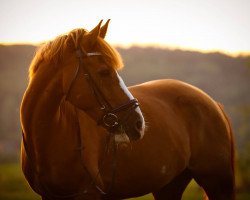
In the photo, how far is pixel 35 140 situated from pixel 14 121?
14.0 m

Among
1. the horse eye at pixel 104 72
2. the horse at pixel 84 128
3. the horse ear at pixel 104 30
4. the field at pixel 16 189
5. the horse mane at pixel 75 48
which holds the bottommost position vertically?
the field at pixel 16 189

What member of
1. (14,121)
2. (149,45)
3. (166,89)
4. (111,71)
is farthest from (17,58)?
(111,71)

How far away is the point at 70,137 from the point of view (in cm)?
366

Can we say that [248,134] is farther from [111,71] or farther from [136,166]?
[111,71]

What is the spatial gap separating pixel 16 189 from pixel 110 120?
1012 centimetres

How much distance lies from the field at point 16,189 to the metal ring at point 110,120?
8403mm

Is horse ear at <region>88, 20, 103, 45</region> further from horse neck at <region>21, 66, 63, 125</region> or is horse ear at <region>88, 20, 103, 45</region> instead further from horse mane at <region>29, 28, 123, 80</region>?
horse neck at <region>21, 66, 63, 125</region>

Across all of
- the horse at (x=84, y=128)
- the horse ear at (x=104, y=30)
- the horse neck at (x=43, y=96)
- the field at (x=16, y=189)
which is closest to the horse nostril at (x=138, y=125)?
the horse at (x=84, y=128)

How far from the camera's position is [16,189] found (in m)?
12.7

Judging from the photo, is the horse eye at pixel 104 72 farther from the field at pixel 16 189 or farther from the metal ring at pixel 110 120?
the field at pixel 16 189

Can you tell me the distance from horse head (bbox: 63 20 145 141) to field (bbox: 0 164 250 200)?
27.5 ft

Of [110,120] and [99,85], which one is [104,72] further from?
[110,120]

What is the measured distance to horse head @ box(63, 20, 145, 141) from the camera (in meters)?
3.42

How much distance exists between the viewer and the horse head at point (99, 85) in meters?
3.42
